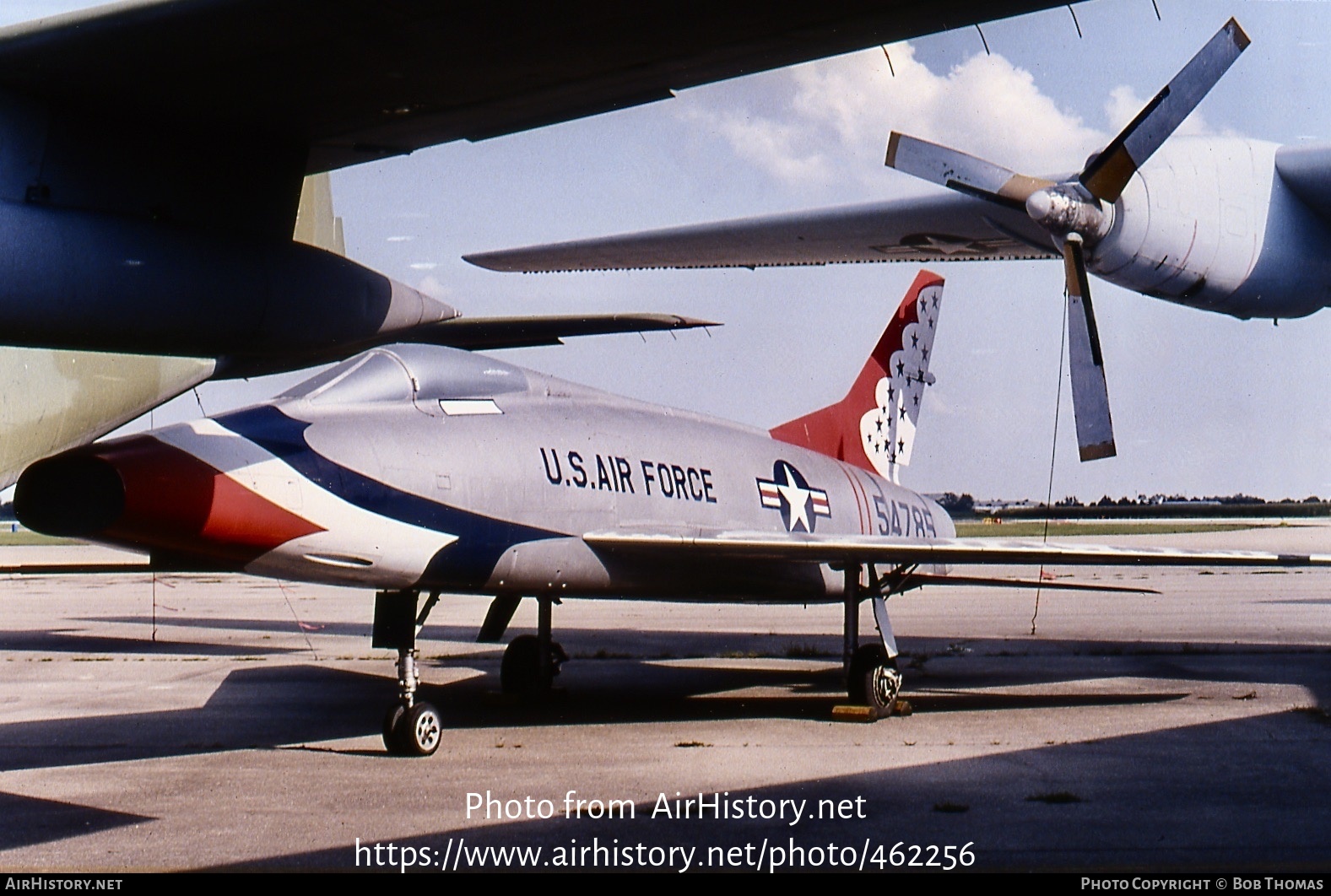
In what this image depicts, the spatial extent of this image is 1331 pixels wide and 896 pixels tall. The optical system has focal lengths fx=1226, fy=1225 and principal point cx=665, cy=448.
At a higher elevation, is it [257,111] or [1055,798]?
[257,111]

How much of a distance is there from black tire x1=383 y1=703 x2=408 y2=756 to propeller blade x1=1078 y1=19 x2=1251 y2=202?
6445mm

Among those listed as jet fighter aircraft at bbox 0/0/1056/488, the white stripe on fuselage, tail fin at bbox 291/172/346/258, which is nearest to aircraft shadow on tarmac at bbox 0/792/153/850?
the white stripe on fuselage

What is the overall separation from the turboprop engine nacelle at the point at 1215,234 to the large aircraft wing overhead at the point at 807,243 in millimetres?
2241

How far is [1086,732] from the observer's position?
9625mm

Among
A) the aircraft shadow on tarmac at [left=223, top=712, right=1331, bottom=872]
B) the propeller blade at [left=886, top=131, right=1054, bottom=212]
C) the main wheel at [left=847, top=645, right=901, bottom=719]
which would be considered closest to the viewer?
the aircraft shadow on tarmac at [left=223, top=712, right=1331, bottom=872]

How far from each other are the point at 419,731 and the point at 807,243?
720cm

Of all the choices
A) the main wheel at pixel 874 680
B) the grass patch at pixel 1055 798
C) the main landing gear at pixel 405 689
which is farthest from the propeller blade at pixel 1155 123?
the main landing gear at pixel 405 689

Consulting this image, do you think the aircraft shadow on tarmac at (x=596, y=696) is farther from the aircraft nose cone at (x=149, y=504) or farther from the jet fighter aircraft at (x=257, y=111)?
the jet fighter aircraft at (x=257, y=111)

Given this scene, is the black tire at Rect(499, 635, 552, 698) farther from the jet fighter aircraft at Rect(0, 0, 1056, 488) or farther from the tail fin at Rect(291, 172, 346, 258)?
the jet fighter aircraft at Rect(0, 0, 1056, 488)

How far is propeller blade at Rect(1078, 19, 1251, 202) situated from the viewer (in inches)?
364

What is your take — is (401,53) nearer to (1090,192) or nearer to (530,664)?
(1090,192)

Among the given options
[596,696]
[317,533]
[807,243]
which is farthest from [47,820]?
[807,243]

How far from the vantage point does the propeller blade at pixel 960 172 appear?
9.77 meters

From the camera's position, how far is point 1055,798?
6941mm
